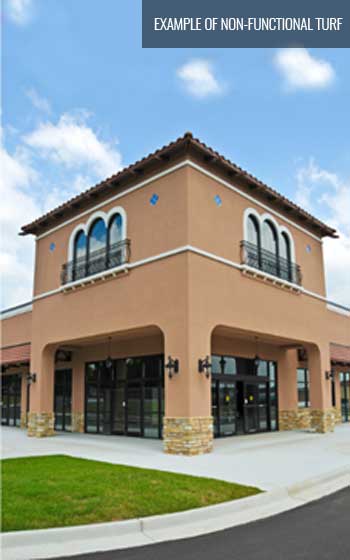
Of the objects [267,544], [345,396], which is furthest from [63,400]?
[267,544]

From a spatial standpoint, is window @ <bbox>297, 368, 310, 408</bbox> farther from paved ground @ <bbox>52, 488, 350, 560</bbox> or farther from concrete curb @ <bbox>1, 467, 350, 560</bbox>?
paved ground @ <bbox>52, 488, 350, 560</bbox>

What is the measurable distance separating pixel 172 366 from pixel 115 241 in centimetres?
530

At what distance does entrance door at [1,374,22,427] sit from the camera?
2369 centimetres

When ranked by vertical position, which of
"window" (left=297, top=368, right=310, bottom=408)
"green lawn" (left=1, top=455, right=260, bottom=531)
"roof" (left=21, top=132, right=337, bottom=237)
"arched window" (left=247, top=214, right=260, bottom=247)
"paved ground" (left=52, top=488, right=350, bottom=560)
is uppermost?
"roof" (left=21, top=132, right=337, bottom=237)

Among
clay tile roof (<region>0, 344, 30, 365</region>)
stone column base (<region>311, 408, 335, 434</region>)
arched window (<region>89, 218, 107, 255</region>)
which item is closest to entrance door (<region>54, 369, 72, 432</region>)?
clay tile roof (<region>0, 344, 30, 365</region>)

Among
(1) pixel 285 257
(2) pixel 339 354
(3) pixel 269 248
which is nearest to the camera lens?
(3) pixel 269 248

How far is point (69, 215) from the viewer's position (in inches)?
738

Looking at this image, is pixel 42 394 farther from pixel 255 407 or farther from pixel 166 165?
pixel 166 165

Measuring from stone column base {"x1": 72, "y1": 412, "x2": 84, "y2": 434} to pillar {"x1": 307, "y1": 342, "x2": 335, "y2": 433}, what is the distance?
9.23 m

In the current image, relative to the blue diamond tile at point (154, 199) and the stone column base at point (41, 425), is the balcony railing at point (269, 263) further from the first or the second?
the stone column base at point (41, 425)

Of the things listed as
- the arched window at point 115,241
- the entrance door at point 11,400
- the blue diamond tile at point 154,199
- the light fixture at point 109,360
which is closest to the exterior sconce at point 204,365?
the arched window at point 115,241

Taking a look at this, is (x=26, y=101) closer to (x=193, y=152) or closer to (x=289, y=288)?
(x=193, y=152)

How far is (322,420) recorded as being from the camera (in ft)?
61.4

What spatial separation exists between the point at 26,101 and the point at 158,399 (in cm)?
1046
